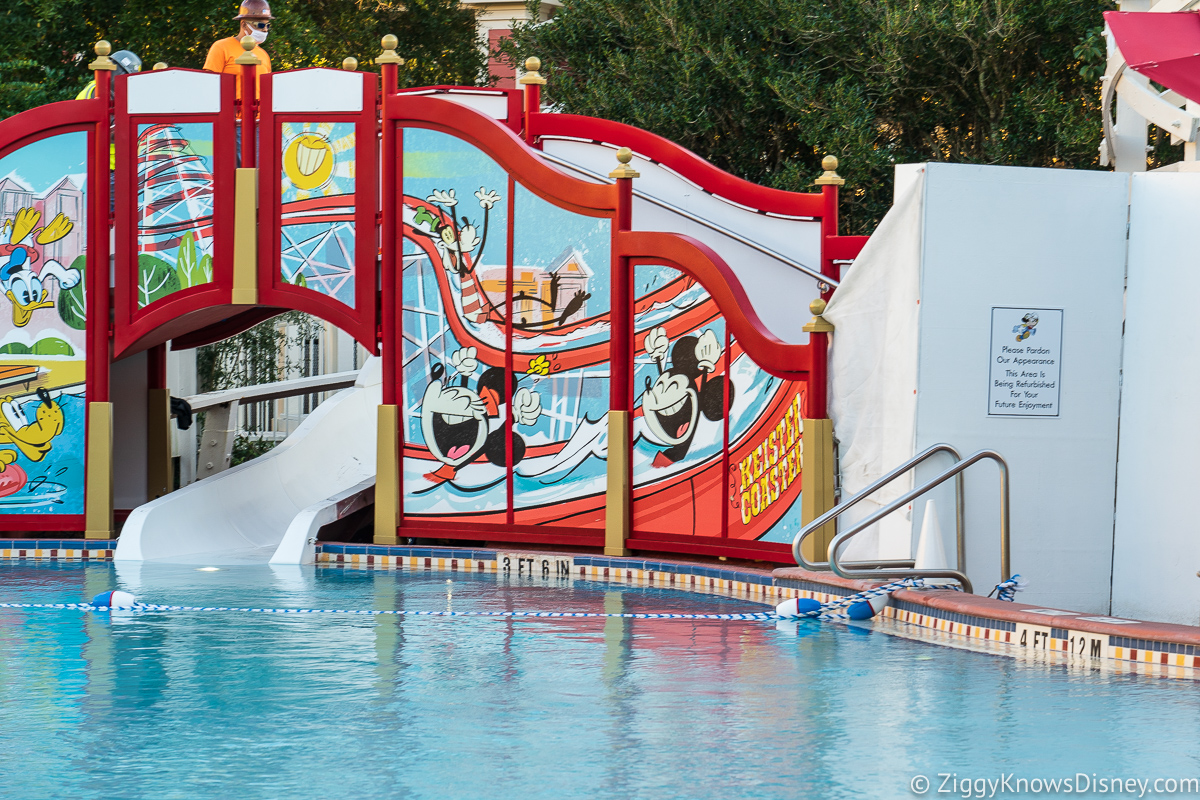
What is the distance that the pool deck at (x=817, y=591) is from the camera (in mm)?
7307

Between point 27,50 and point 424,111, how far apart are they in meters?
10.8

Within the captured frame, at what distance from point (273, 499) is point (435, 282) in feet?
10.9

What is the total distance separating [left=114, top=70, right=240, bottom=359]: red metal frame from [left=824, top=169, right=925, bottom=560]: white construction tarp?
5.13m

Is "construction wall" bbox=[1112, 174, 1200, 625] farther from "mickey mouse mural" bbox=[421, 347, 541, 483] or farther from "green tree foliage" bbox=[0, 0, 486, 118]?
"green tree foliage" bbox=[0, 0, 486, 118]

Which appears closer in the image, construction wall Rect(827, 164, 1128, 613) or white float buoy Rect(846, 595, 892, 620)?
white float buoy Rect(846, 595, 892, 620)

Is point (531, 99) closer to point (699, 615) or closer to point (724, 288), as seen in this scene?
point (724, 288)

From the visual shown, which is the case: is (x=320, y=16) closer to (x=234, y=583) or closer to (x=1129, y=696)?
(x=234, y=583)

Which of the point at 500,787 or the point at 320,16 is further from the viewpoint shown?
the point at 320,16

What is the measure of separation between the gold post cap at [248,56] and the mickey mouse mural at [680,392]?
13.2 ft

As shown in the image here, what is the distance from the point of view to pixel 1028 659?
24.6ft

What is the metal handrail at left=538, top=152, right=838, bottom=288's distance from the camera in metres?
11.4

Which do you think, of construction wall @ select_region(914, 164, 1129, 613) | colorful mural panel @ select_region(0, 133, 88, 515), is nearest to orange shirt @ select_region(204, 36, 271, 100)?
colorful mural panel @ select_region(0, 133, 88, 515)

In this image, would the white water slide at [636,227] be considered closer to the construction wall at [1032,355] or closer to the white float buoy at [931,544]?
the construction wall at [1032,355]

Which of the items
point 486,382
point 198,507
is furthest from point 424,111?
point 198,507
